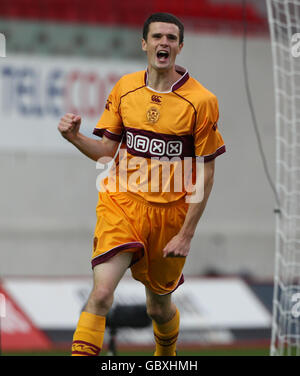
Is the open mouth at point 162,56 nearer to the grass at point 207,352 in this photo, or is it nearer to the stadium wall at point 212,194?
the grass at point 207,352

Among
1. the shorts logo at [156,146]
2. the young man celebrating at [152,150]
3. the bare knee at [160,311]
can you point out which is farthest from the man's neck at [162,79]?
the bare knee at [160,311]

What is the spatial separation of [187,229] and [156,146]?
1.70 ft

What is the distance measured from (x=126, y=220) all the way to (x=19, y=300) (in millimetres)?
4472

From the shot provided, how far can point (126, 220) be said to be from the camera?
579 centimetres

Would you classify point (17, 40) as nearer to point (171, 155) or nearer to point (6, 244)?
point (6, 244)

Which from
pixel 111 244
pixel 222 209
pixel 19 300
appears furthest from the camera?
pixel 222 209

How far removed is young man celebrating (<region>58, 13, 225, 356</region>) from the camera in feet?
18.7

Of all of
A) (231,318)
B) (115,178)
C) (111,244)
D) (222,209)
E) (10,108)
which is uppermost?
(10,108)

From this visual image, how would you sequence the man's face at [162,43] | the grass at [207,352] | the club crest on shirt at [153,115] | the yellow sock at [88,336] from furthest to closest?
the grass at [207,352], the club crest on shirt at [153,115], the man's face at [162,43], the yellow sock at [88,336]

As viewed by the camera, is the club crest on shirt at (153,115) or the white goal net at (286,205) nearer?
the club crest on shirt at (153,115)

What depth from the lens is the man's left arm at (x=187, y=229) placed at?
18.8 feet

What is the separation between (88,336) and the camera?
17.8 feet

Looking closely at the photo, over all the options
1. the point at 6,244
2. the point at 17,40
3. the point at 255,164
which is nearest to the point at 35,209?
the point at 6,244

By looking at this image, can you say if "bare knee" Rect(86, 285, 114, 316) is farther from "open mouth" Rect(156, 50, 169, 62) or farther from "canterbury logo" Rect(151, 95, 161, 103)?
"open mouth" Rect(156, 50, 169, 62)
